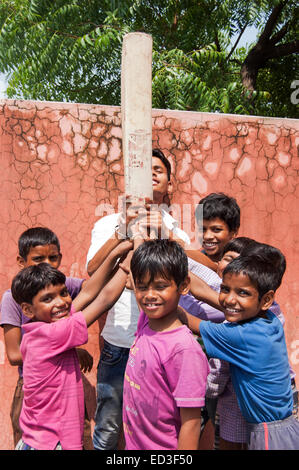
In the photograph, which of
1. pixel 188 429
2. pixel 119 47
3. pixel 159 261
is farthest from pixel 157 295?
pixel 119 47

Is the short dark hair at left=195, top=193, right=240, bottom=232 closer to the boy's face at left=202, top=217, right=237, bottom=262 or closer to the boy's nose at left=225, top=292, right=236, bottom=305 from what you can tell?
the boy's face at left=202, top=217, right=237, bottom=262

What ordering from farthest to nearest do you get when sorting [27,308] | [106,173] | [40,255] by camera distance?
[106,173], [40,255], [27,308]

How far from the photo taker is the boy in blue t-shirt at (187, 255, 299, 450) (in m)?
1.60

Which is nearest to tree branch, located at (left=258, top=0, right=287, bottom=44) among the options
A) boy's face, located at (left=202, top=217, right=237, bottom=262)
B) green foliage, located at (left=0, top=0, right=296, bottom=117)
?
green foliage, located at (left=0, top=0, right=296, bottom=117)

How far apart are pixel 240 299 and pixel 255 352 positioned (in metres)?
0.21

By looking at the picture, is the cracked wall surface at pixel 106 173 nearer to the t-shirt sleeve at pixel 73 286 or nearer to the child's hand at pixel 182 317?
the t-shirt sleeve at pixel 73 286

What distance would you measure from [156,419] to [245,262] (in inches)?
26.9

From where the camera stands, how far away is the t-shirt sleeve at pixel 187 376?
1396 millimetres

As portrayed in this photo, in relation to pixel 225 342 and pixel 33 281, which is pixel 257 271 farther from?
pixel 33 281

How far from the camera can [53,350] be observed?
65.6 inches

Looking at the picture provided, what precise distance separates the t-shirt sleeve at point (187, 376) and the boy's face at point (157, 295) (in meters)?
0.16

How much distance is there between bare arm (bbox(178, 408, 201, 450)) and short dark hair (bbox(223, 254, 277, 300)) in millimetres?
532
